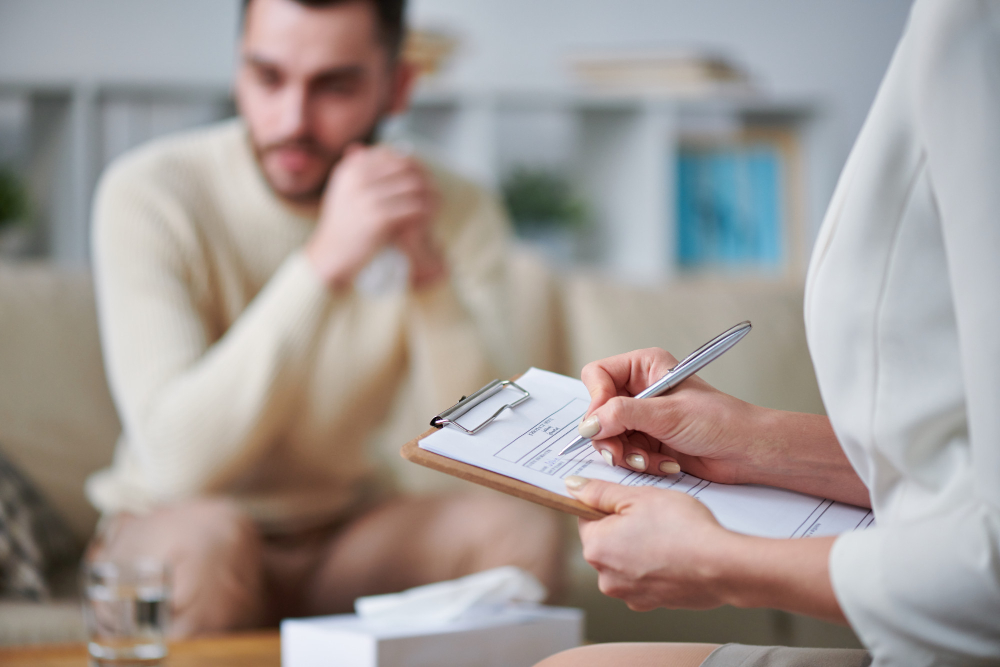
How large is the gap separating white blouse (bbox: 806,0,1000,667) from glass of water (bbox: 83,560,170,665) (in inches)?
25.0

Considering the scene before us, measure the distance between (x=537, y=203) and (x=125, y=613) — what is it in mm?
1668

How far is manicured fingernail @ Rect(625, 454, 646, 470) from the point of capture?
48 cm

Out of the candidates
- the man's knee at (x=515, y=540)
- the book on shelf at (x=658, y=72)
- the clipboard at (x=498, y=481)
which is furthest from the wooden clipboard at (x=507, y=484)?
the book on shelf at (x=658, y=72)

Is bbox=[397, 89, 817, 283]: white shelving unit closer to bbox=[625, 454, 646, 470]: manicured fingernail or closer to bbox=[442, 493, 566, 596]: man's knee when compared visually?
bbox=[442, 493, 566, 596]: man's knee

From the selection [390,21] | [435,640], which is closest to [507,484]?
[435,640]

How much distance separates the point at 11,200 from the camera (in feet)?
6.56

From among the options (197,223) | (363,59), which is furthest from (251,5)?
(197,223)

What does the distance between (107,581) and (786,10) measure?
7.81 ft

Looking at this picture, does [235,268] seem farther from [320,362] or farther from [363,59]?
[363,59]

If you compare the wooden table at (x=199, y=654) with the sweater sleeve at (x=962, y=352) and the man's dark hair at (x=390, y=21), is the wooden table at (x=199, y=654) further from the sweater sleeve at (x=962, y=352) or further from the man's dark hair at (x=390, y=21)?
the man's dark hair at (x=390, y=21)

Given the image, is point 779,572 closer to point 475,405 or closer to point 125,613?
point 475,405

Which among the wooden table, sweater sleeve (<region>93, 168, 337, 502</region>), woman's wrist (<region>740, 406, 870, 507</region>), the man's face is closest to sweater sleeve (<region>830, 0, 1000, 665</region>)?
woman's wrist (<region>740, 406, 870, 507</region>)

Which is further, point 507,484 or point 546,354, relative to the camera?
point 546,354

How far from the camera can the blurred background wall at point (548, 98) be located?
2.11 meters
